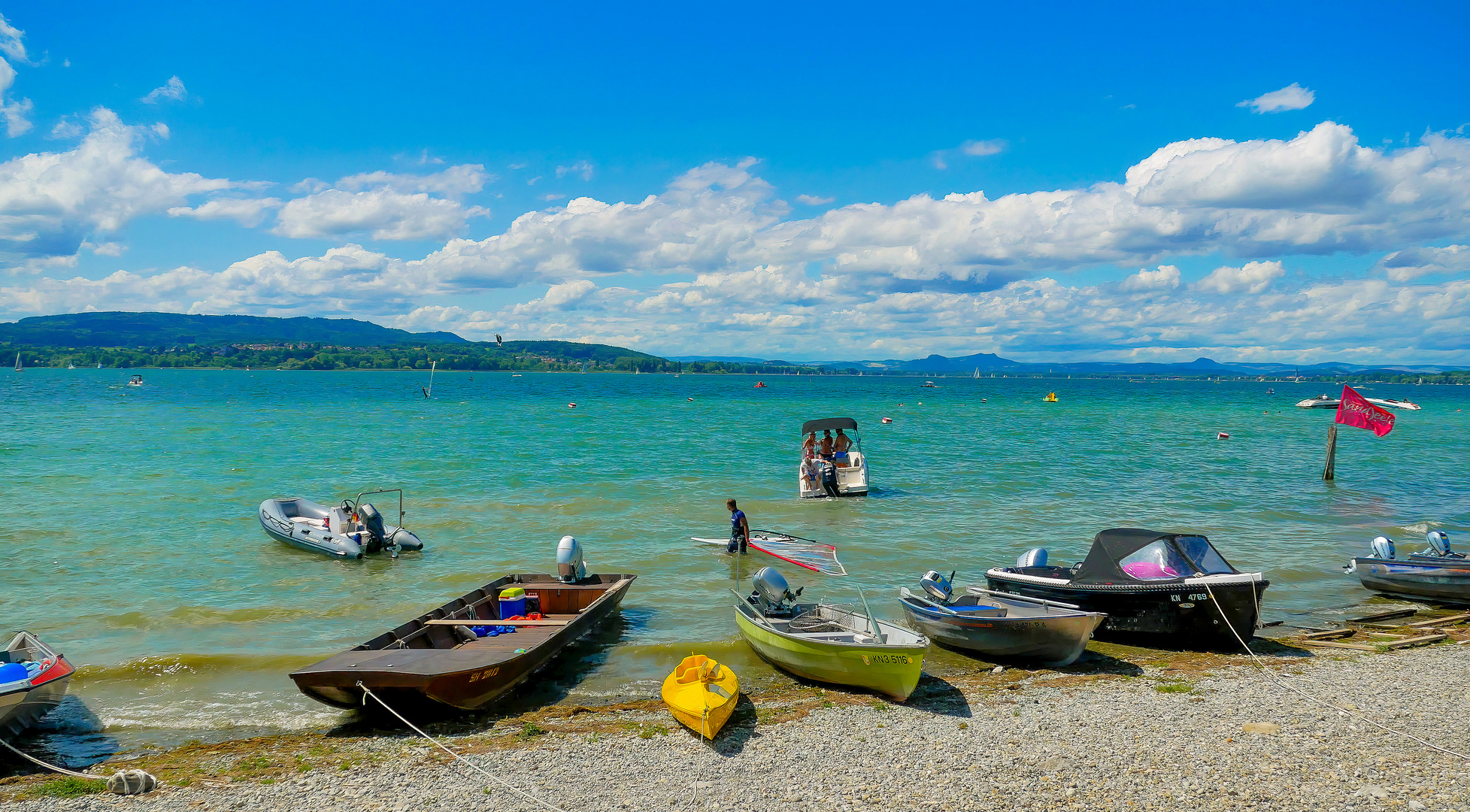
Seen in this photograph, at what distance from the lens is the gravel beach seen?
8656mm

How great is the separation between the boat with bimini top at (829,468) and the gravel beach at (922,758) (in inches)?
717

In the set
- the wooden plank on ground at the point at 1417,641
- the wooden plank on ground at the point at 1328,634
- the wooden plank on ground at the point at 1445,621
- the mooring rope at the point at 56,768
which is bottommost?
the mooring rope at the point at 56,768

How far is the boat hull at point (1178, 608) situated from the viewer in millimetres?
13250

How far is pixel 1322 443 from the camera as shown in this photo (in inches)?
2186

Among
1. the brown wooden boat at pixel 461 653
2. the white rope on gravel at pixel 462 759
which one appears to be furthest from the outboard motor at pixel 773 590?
the white rope on gravel at pixel 462 759

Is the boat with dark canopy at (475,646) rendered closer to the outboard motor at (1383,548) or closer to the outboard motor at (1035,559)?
the outboard motor at (1035,559)

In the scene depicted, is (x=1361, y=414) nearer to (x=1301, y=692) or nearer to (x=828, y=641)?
(x=1301, y=692)

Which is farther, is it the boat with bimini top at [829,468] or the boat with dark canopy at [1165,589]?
the boat with bimini top at [829,468]

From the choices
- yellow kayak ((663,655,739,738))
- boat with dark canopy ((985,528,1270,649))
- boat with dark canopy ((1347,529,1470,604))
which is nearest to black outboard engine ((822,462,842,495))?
boat with dark canopy ((985,528,1270,649))

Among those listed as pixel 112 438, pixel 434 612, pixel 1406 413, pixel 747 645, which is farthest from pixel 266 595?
pixel 1406 413

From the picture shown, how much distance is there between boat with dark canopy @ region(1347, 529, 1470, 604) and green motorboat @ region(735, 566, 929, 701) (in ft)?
40.9

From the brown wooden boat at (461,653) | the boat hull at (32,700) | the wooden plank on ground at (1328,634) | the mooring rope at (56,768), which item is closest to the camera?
the mooring rope at (56,768)

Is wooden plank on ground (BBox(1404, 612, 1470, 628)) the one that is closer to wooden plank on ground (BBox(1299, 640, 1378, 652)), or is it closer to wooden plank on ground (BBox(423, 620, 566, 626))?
wooden plank on ground (BBox(1299, 640, 1378, 652))

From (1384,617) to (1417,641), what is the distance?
7.48ft
